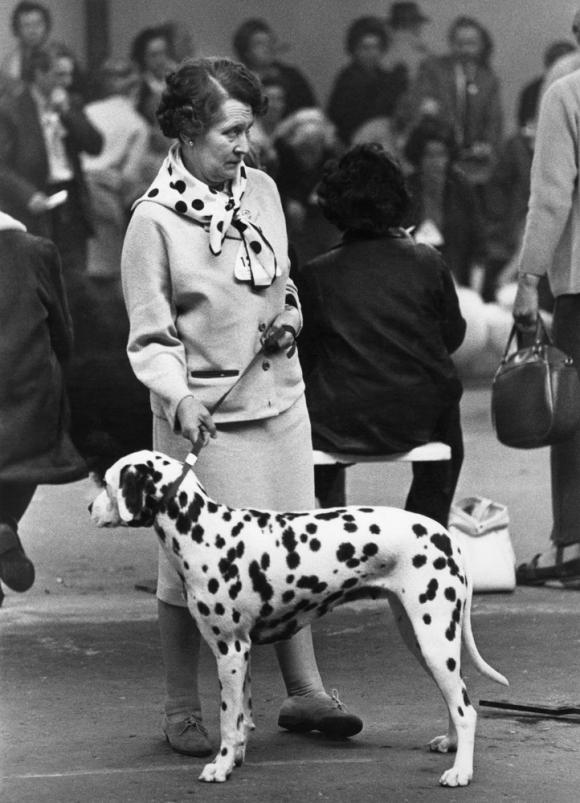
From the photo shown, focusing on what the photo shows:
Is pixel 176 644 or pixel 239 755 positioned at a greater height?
pixel 176 644

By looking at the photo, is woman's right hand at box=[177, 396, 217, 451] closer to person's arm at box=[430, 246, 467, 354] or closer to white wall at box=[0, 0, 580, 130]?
person's arm at box=[430, 246, 467, 354]

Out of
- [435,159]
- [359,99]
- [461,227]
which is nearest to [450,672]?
[461,227]

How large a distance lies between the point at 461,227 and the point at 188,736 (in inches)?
432

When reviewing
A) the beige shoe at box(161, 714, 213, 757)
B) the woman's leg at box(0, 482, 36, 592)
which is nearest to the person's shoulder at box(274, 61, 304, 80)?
the woman's leg at box(0, 482, 36, 592)

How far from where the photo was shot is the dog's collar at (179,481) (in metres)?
4.50

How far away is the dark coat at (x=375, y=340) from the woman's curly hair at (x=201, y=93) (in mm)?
1648

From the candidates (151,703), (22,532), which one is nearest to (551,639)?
(151,703)

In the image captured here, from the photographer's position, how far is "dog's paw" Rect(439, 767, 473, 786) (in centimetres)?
446

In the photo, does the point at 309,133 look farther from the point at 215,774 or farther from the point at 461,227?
the point at 215,774

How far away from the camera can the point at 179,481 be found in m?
4.52

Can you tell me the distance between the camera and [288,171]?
14117 millimetres

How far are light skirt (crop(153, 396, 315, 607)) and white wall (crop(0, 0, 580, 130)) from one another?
37.9ft

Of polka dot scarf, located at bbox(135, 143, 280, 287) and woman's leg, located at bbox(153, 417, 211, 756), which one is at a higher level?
polka dot scarf, located at bbox(135, 143, 280, 287)

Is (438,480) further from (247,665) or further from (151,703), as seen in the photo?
(247,665)
